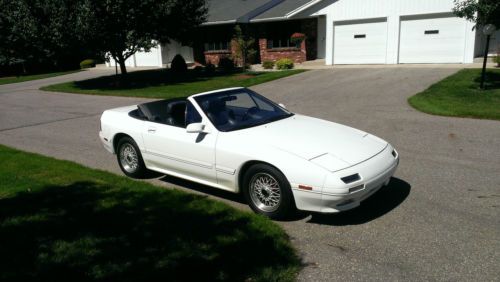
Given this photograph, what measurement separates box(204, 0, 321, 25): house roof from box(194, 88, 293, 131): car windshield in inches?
763

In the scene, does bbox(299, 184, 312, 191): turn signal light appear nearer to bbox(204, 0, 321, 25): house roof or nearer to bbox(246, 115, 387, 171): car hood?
bbox(246, 115, 387, 171): car hood

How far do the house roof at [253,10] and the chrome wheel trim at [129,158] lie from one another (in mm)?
19764

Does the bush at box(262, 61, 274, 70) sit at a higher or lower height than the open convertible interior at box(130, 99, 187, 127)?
lower

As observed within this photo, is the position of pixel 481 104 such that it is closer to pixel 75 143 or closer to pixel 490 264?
pixel 490 264

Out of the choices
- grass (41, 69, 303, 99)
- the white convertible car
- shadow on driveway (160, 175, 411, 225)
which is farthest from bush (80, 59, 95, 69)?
shadow on driveway (160, 175, 411, 225)

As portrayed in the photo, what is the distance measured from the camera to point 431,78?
54.9 ft

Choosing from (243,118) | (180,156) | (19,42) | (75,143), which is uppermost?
(19,42)

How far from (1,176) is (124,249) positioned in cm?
394

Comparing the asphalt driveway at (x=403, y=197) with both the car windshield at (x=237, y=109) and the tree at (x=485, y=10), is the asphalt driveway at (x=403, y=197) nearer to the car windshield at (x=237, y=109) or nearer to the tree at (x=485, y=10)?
the car windshield at (x=237, y=109)

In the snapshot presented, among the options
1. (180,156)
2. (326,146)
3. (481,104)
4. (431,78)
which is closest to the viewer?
(326,146)

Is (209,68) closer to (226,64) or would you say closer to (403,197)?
(226,64)

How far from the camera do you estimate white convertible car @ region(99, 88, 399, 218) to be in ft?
15.2

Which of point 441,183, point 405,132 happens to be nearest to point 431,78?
point 405,132

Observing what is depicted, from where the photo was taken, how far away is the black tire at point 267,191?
480cm
